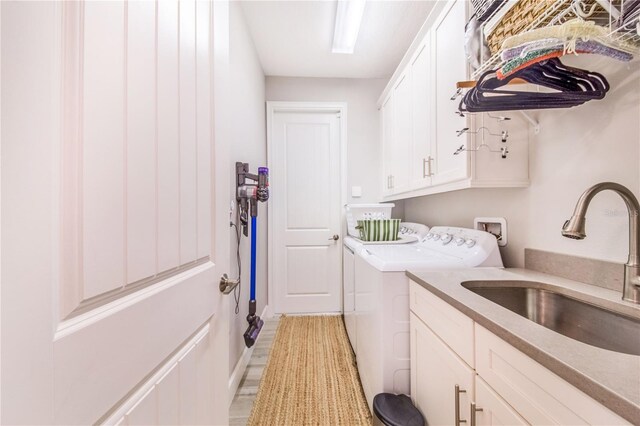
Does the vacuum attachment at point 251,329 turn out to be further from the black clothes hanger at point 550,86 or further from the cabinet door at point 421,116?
the black clothes hanger at point 550,86

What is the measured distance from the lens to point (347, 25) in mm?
2070

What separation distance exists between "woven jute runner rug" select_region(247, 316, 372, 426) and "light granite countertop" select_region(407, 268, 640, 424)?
101 cm

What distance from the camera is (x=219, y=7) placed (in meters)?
0.90

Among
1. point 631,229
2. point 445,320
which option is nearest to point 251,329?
point 445,320

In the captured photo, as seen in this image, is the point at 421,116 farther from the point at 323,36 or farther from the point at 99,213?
the point at 99,213

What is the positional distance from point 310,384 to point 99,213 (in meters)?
1.73

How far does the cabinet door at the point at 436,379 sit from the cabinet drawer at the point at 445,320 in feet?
0.10

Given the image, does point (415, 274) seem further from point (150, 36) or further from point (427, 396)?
point (150, 36)

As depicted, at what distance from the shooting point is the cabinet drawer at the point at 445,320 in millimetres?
816

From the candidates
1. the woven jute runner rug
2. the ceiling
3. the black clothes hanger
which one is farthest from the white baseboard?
the ceiling

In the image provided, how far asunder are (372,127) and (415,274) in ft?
7.15

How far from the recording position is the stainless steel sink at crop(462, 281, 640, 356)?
2.52 feet

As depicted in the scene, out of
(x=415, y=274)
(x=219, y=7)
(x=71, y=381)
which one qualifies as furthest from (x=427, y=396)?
(x=219, y=7)

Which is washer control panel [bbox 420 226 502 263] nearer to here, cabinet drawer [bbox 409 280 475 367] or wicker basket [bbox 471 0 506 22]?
cabinet drawer [bbox 409 280 475 367]
